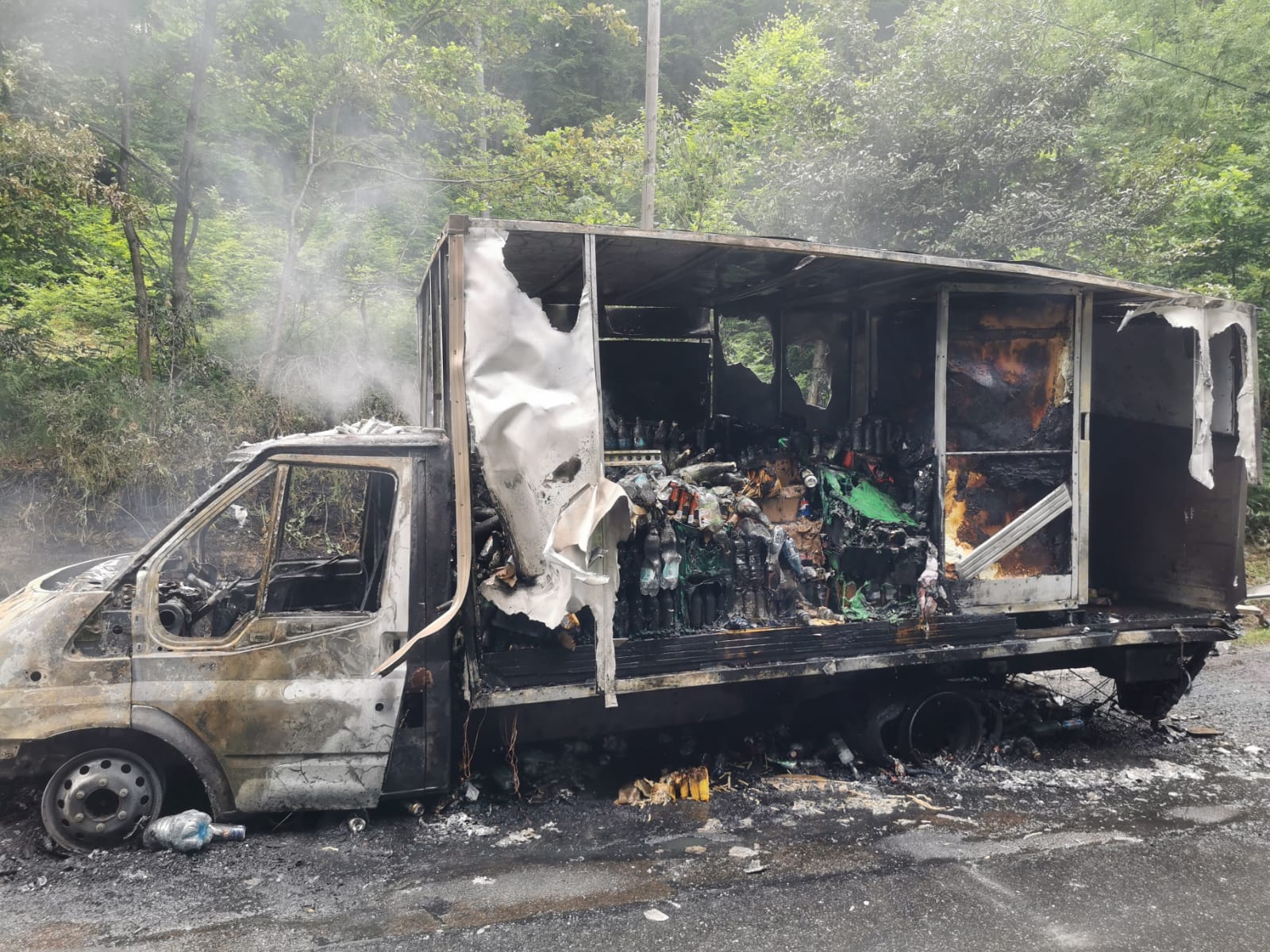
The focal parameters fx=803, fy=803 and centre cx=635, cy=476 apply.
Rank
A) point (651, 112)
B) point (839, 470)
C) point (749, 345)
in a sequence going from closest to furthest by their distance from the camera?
point (839, 470), point (749, 345), point (651, 112)

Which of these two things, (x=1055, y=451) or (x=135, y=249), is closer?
(x=1055, y=451)

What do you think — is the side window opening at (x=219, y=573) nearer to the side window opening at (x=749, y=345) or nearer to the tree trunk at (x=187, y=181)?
the side window opening at (x=749, y=345)

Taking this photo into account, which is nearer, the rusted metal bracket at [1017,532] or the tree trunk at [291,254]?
the rusted metal bracket at [1017,532]

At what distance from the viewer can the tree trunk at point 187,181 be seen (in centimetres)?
927

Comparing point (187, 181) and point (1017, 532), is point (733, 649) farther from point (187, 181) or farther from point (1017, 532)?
point (187, 181)

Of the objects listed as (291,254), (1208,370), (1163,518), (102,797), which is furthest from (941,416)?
(291,254)

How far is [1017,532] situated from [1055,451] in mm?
577

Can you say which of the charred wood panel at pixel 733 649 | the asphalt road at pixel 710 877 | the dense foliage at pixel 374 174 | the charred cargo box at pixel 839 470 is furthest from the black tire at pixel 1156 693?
the dense foliage at pixel 374 174

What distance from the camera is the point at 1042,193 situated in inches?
402

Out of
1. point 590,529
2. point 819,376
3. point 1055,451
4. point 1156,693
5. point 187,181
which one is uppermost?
point 187,181

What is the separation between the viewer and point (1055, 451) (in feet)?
16.6

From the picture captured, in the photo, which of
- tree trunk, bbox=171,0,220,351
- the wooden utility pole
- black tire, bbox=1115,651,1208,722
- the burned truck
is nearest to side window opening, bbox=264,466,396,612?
the burned truck

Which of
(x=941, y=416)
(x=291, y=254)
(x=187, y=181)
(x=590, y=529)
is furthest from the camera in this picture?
(x=291, y=254)

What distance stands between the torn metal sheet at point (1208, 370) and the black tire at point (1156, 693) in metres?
1.30
